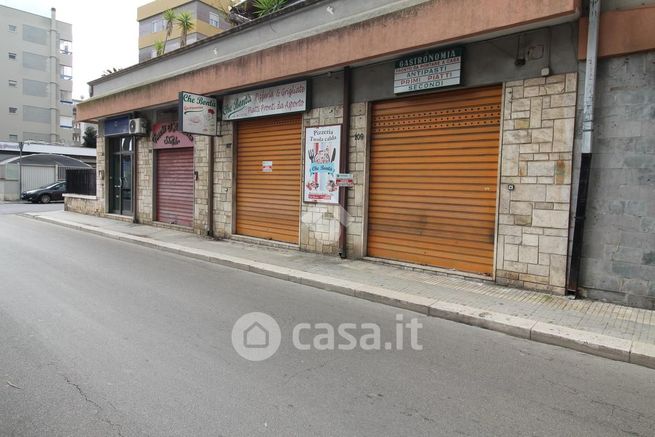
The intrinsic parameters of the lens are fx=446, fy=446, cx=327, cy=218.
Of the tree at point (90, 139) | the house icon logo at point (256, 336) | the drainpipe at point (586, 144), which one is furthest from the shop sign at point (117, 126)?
the tree at point (90, 139)

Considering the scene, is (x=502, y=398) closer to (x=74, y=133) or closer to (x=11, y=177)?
(x=11, y=177)

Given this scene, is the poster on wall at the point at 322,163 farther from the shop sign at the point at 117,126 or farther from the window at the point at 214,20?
the window at the point at 214,20

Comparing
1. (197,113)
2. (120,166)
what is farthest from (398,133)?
(120,166)

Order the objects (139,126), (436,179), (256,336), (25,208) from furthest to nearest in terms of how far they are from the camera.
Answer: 1. (25,208)
2. (139,126)
3. (436,179)
4. (256,336)

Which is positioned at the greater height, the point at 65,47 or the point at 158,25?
the point at 65,47

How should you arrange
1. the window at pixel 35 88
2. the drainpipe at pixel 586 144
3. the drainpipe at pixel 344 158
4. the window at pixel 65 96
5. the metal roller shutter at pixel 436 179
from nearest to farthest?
the drainpipe at pixel 586 144
the metal roller shutter at pixel 436 179
the drainpipe at pixel 344 158
the window at pixel 35 88
the window at pixel 65 96

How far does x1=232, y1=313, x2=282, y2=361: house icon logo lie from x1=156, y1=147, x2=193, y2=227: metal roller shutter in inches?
371

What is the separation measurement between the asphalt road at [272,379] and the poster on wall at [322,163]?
3.98m

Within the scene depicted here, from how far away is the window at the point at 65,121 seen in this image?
61.6m

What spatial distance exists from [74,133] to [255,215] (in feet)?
215

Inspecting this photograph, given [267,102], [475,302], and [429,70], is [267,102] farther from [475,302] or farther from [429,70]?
[475,302]

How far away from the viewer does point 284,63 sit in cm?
1002

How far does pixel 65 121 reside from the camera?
62438mm

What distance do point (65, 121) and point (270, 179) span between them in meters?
63.2
